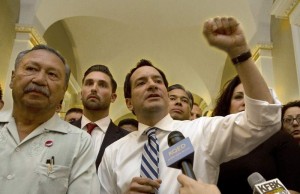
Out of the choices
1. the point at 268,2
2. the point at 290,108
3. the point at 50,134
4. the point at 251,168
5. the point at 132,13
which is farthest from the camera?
the point at 132,13

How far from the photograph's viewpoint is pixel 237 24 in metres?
1.43

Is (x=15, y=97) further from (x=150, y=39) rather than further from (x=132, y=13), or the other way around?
(x=150, y=39)

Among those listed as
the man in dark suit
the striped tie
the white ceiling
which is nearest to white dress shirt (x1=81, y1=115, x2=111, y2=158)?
the man in dark suit

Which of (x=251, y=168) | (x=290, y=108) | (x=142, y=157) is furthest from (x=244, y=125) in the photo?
(x=290, y=108)

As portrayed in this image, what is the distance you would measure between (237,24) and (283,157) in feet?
2.67

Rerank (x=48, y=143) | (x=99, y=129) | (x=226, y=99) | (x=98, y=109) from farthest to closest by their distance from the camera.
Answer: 1. (x=98, y=109)
2. (x=99, y=129)
3. (x=226, y=99)
4. (x=48, y=143)

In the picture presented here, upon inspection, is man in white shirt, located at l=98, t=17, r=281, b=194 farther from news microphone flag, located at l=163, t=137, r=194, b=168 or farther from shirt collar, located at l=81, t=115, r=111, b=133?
shirt collar, located at l=81, t=115, r=111, b=133

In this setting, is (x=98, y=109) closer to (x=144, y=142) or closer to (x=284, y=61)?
(x=144, y=142)

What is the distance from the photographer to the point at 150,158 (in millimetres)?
1782

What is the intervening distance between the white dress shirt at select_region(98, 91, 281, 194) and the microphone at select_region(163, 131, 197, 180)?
33 centimetres

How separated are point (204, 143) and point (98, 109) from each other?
4.79 feet

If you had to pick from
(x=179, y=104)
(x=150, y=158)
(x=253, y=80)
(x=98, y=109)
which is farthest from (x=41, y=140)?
(x=179, y=104)

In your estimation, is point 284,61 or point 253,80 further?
point 284,61

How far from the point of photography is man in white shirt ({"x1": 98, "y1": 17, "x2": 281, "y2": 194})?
1455mm
